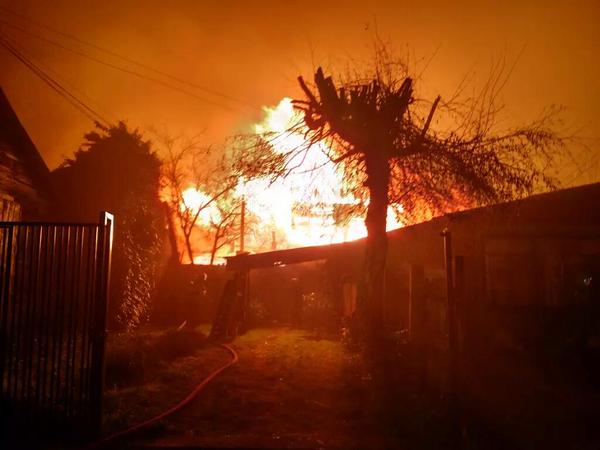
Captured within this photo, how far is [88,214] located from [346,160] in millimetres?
8808

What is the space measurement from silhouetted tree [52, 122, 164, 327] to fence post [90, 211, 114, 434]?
8.73 meters

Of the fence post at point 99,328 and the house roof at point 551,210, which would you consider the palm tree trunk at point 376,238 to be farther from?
the fence post at point 99,328

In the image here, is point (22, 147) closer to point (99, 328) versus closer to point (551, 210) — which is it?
point (99, 328)

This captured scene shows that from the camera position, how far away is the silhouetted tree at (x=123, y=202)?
48.5 ft

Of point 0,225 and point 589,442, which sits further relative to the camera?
point 0,225

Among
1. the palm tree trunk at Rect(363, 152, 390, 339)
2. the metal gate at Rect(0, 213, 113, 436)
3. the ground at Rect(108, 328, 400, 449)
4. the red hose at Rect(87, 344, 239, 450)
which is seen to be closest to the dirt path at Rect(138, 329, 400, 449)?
the ground at Rect(108, 328, 400, 449)

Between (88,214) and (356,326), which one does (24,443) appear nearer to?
(356,326)

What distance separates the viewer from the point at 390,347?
10.0 metres

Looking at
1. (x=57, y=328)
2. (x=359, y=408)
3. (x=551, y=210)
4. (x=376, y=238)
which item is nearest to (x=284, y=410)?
(x=359, y=408)

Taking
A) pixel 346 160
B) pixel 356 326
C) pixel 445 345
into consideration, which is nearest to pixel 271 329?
pixel 356 326

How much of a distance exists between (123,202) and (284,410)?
1077 centimetres

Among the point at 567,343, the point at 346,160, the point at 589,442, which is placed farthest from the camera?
the point at 346,160

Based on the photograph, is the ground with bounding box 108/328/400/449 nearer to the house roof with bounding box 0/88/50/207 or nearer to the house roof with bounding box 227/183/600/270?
the house roof with bounding box 227/183/600/270

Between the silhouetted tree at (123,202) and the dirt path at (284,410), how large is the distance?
5.97m
